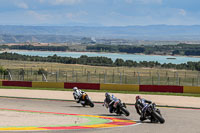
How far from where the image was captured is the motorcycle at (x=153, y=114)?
60.1 ft

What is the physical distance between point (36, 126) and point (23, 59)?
10291 centimetres

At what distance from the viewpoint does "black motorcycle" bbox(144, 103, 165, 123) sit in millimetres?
18319

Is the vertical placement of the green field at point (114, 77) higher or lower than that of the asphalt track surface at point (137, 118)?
higher

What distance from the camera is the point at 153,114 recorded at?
1842 cm

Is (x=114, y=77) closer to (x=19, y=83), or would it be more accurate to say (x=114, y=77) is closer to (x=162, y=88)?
(x=19, y=83)

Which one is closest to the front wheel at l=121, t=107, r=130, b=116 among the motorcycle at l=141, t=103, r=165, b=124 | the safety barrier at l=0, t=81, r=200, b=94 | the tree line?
the motorcycle at l=141, t=103, r=165, b=124

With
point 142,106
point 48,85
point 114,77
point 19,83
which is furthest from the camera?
point 114,77

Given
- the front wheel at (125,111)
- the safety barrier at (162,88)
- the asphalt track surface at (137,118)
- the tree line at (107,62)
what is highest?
the tree line at (107,62)

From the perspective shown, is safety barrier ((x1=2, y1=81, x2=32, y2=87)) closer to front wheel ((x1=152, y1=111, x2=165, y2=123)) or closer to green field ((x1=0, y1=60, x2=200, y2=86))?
green field ((x1=0, y1=60, x2=200, y2=86))

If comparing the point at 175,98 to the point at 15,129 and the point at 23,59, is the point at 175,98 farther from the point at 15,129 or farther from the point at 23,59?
the point at 23,59

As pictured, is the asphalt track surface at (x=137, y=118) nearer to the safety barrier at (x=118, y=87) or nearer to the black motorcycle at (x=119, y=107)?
the black motorcycle at (x=119, y=107)

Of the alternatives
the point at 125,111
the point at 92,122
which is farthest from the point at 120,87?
the point at 92,122

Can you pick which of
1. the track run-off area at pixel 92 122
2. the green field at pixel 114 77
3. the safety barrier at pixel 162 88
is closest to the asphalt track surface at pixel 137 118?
the track run-off area at pixel 92 122

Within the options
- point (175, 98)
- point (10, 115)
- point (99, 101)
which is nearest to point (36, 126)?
point (10, 115)
